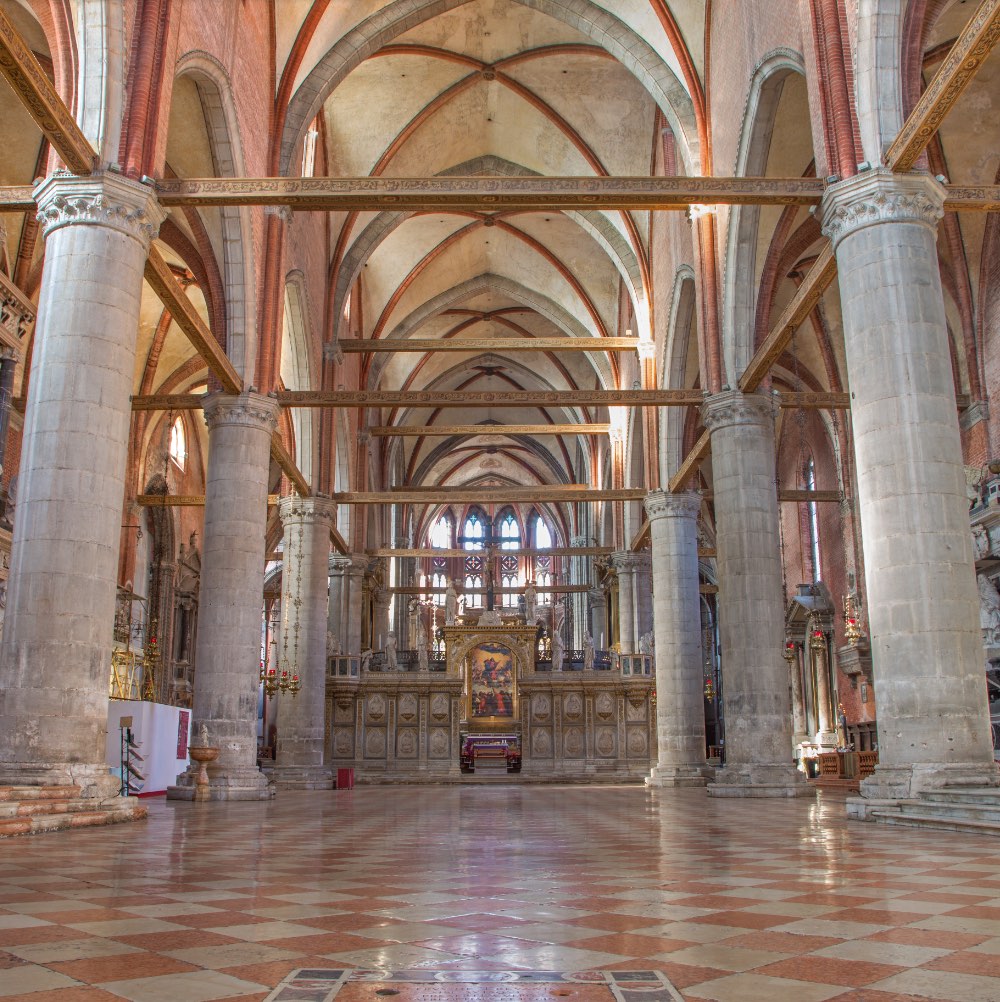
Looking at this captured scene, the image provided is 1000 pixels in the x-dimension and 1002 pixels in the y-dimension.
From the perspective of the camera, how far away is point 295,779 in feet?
79.5

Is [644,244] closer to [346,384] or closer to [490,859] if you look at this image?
[346,384]

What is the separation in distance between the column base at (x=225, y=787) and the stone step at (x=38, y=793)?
5.94 m

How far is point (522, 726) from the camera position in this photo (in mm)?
31172

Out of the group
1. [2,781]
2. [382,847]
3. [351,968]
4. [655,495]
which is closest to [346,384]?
[655,495]

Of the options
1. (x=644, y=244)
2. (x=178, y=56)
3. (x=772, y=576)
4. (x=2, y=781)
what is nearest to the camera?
(x=2, y=781)

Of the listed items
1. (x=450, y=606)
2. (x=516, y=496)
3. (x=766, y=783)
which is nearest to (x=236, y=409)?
(x=516, y=496)

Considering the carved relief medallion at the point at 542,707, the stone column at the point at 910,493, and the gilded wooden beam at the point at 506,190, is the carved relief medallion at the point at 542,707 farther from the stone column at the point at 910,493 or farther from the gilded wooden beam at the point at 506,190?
the stone column at the point at 910,493

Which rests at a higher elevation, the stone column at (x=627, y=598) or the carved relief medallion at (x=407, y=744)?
the stone column at (x=627, y=598)

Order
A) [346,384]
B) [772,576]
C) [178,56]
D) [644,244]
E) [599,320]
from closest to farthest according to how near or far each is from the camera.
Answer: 1. [178,56]
2. [772,576]
3. [644,244]
4. [346,384]
5. [599,320]

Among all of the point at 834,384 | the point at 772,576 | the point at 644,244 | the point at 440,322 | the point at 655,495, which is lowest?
the point at 772,576

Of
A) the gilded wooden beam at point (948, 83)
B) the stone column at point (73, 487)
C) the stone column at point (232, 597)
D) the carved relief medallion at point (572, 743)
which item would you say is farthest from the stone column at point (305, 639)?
the gilded wooden beam at point (948, 83)

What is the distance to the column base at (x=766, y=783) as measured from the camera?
16516 millimetres

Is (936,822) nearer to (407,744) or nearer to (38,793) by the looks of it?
(38,793)

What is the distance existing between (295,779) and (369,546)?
645 inches
